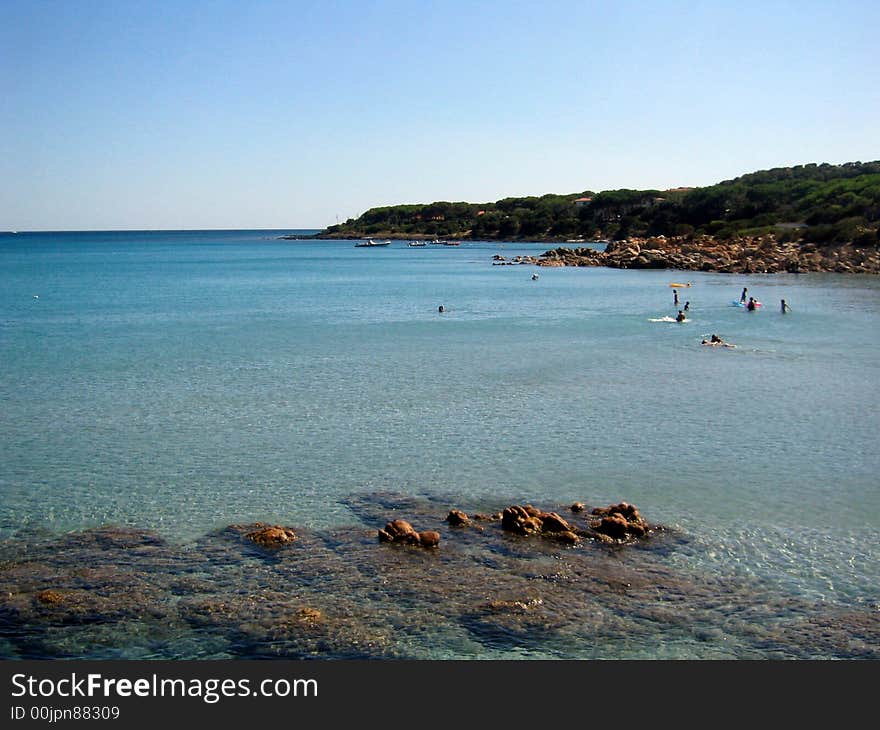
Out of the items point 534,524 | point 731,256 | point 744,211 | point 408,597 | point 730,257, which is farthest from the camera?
point 744,211

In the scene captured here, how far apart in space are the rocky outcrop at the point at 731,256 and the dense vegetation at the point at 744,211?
319 cm

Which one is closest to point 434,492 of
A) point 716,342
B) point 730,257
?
point 716,342

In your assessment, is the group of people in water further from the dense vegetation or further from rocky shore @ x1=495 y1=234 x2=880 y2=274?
the dense vegetation

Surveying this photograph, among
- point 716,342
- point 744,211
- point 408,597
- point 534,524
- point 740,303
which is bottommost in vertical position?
point 408,597

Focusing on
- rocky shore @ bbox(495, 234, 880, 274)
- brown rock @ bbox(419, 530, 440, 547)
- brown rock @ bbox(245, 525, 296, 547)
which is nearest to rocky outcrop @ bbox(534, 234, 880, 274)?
rocky shore @ bbox(495, 234, 880, 274)

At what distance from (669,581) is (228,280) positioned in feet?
268

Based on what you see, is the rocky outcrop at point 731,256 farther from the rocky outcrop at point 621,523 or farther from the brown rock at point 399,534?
the brown rock at point 399,534

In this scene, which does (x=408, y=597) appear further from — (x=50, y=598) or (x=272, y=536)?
(x=50, y=598)

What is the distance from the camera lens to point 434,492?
17.7 metres

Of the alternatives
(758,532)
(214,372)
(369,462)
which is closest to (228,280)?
(214,372)

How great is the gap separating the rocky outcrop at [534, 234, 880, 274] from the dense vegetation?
10.5 feet

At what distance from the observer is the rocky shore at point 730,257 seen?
82312mm

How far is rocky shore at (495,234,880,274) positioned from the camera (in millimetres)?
82312

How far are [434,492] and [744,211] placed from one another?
12094 cm
